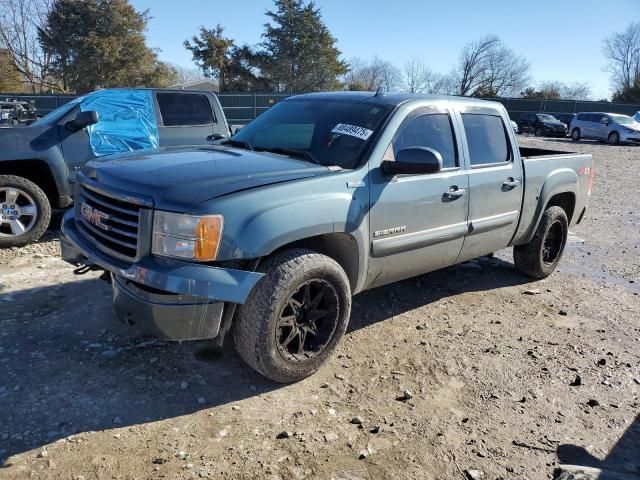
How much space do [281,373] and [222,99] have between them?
24127 mm

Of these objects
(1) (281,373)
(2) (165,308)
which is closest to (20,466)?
(2) (165,308)

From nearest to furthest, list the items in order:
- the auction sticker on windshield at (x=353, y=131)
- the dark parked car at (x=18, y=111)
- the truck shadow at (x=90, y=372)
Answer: the truck shadow at (x=90, y=372) < the auction sticker on windshield at (x=353, y=131) < the dark parked car at (x=18, y=111)

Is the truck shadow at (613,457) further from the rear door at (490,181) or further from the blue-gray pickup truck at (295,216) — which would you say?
the rear door at (490,181)

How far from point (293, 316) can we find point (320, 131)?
1.46 m

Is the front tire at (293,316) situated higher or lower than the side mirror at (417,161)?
lower

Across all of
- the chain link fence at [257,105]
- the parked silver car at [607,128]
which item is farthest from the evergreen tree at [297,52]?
the parked silver car at [607,128]

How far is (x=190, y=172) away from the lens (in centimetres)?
321

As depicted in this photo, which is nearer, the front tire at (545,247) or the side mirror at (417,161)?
the side mirror at (417,161)

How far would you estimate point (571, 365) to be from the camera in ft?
12.9

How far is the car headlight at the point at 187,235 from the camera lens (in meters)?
2.86

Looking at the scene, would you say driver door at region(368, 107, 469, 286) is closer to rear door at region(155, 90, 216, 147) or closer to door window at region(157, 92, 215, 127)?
rear door at region(155, 90, 216, 147)

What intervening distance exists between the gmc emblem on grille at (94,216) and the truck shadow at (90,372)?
913 mm

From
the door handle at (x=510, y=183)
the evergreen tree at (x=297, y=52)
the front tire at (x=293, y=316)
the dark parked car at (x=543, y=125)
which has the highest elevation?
the evergreen tree at (x=297, y=52)

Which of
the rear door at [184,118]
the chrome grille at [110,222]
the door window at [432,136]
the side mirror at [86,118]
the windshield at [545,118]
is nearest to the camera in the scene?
the chrome grille at [110,222]
